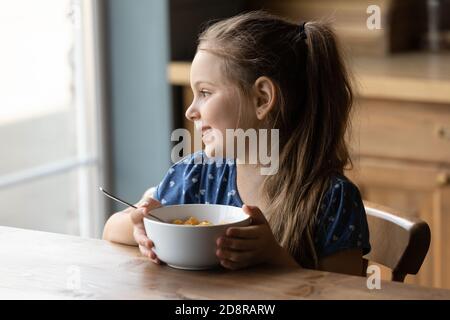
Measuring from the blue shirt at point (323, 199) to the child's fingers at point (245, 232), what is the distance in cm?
19

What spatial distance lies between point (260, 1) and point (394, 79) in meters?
0.80

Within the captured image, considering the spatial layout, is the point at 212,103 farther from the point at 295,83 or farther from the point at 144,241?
the point at 144,241

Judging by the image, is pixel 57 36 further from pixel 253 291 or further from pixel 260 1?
pixel 253 291

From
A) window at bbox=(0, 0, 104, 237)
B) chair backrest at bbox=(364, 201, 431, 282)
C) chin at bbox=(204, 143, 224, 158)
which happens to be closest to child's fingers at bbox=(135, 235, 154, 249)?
chin at bbox=(204, 143, 224, 158)

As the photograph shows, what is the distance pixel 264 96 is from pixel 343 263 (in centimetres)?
29

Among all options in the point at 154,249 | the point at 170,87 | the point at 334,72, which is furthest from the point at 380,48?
the point at 154,249

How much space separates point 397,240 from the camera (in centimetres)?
156

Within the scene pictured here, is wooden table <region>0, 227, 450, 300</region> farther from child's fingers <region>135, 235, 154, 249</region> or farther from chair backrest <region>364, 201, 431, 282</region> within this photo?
chair backrest <region>364, 201, 431, 282</region>

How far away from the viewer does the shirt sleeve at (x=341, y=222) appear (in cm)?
141

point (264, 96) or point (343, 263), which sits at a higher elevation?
point (264, 96)

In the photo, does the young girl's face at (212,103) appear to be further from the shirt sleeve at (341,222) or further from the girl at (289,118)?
the shirt sleeve at (341,222)

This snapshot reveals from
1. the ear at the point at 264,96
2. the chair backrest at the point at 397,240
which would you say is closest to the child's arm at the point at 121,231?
the ear at the point at 264,96

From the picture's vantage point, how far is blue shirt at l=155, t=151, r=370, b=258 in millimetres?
1417

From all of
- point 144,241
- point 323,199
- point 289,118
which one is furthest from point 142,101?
point 144,241
